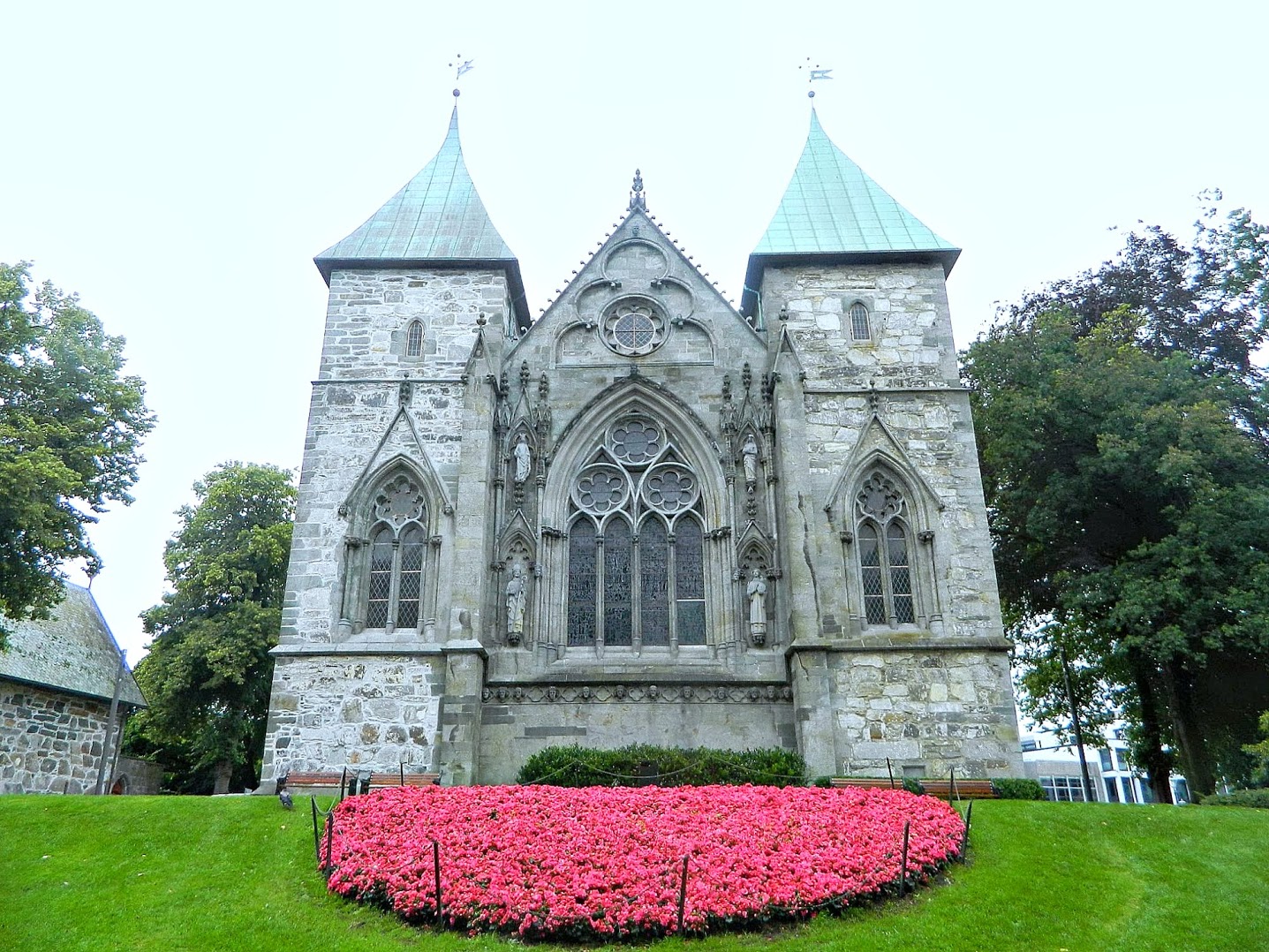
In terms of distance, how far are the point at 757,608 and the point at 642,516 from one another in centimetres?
318

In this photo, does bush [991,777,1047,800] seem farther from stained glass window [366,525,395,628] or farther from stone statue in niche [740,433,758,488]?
stained glass window [366,525,395,628]

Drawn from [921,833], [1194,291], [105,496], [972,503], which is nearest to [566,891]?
[921,833]

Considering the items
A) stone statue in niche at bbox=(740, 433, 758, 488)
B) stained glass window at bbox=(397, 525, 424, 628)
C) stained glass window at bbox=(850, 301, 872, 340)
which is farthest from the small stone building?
stained glass window at bbox=(850, 301, 872, 340)

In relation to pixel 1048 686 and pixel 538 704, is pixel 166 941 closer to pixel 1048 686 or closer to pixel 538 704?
pixel 538 704

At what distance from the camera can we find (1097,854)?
13156 mm

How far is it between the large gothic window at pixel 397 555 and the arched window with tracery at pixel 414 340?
299 centimetres

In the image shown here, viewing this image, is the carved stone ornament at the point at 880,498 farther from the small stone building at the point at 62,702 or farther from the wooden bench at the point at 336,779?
the small stone building at the point at 62,702

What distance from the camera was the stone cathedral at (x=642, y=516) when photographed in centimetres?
1822

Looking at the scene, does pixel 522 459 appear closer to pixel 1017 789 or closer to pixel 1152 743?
pixel 1017 789

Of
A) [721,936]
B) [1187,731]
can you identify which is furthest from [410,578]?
[1187,731]

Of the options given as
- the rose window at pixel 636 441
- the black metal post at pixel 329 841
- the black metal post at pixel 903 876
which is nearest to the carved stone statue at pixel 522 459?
the rose window at pixel 636 441

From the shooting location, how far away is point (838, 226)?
77.0 feet

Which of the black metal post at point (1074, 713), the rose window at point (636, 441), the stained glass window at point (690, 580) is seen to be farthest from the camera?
the black metal post at point (1074, 713)

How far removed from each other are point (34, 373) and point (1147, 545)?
23670 millimetres
